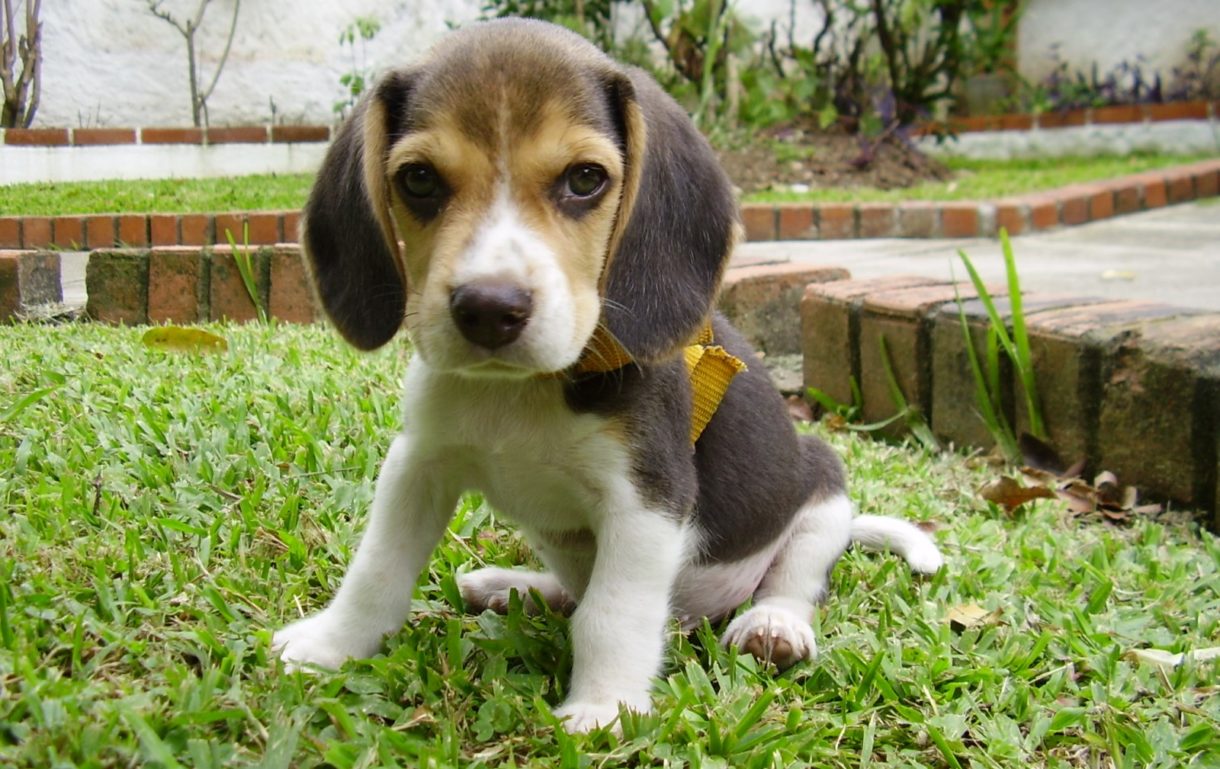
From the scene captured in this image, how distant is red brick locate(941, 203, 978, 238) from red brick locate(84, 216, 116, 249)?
5751 mm

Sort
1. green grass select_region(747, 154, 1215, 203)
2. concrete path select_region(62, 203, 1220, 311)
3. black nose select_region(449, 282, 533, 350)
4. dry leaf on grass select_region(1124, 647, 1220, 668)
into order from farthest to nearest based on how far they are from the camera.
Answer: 1. green grass select_region(747, 154, 1215, 203)
2. concrete path select_region(62, 203, 1220, 311)
3. dry leaf on grass select_region(1124, 647, 1220, 668)
4. black nose select_region(449, 282, 533, 350)

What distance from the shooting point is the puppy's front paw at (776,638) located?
8.22 feet

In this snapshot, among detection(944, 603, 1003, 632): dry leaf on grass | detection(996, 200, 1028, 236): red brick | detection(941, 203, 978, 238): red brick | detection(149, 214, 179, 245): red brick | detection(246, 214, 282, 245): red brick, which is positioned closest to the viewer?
detection(944, 603, 1003, 632): dry leaf on grass

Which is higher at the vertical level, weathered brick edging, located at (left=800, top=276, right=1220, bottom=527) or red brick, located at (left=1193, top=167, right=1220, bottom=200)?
red brick, located at (left=1193, top=167, right=1220, bottom=200)

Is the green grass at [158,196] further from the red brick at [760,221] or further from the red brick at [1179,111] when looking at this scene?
the red brick at [1179,111]

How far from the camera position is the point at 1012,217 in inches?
324

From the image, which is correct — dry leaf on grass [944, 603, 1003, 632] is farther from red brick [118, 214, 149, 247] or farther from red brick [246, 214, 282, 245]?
red brick [118, 214, 149, 247]

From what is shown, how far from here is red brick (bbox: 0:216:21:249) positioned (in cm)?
363

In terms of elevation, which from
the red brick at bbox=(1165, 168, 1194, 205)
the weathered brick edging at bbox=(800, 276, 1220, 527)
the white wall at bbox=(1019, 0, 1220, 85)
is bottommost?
the weathered brick edging at bbox=(800, 276, 1220, 527)

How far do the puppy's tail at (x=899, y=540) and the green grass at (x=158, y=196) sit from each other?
6.02ft

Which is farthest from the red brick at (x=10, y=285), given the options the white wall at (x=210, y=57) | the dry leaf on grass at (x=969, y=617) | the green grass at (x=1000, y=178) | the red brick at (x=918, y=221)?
the red brick at (x=918, y=221)

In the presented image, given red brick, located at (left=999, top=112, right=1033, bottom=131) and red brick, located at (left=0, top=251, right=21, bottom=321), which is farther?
red brick, located at (left=999, top=112, right=1033, bottom=131)

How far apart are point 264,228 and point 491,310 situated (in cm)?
287

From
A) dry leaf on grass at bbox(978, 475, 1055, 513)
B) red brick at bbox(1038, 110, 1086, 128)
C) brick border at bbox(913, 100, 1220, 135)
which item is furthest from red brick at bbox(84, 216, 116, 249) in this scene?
red brick at bbox(1038, 110, 1086, 128)
